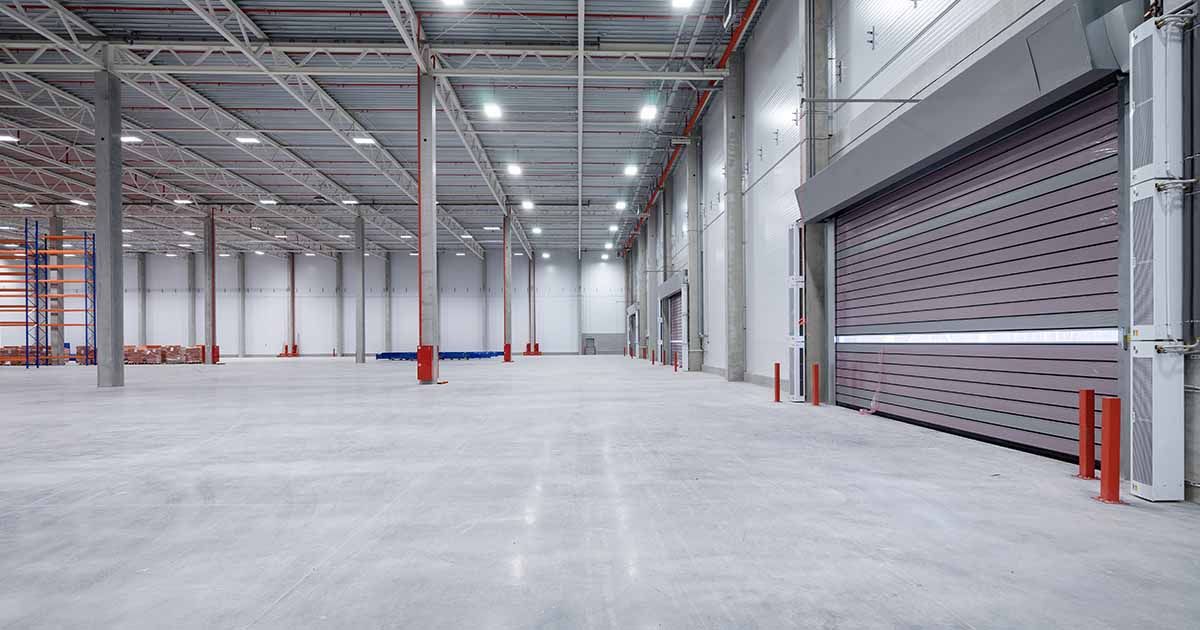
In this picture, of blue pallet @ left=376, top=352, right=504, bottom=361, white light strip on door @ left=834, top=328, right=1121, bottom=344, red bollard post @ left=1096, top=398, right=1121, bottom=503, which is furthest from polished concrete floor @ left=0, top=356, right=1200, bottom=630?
blue pallet @ left=376, top=352, right=504, bottom=361

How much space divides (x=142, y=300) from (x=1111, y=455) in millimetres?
57012

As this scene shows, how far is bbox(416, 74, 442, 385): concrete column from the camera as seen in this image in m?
16.5

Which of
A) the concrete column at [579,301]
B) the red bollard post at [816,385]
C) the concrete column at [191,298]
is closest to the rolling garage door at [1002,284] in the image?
the red bollard post at [816,385]

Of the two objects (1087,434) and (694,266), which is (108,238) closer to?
(694,266)

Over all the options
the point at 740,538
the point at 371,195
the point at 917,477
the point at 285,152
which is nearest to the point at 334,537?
the point at 740,538

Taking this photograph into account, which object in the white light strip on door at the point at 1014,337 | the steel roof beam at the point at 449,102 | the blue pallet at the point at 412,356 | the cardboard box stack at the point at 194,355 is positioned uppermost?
the steel roof beam at the point at 449,102

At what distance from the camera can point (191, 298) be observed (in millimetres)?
46719

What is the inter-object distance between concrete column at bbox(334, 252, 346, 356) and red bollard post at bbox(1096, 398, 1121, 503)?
157 feet

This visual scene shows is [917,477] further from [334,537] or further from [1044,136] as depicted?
A: [334,537]

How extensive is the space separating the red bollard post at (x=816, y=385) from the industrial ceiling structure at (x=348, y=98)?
825 cm

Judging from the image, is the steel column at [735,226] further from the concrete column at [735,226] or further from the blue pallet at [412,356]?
the blue pallet at [412,356]

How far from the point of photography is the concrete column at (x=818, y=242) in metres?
11.1

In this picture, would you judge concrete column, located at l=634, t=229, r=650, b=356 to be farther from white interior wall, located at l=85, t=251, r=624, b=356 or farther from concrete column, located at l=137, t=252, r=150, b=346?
concrete column, located at l=137, t=252, r=150, b=346

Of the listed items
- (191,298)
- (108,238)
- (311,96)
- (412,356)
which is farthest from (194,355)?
(311,96)
